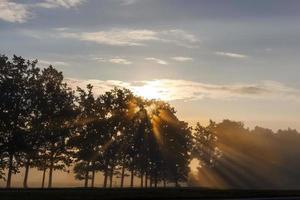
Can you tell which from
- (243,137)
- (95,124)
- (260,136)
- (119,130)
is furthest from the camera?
(260,136)

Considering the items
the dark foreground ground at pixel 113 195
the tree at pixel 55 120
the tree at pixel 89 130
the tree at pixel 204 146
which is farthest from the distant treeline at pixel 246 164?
the dark foreground ground at pixel 113 195

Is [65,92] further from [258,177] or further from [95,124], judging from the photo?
[258,177]

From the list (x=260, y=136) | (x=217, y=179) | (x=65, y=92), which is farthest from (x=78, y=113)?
(x=260, y=136)

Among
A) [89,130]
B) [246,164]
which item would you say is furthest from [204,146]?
[89,130]

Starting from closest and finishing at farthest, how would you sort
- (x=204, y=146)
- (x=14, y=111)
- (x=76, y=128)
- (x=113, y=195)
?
(x=113, y=195) → (x=14, y=111) → (x=76, y=128) → (x=204, y=146)

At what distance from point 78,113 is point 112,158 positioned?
1174 cm

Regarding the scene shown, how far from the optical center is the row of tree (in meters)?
60.4

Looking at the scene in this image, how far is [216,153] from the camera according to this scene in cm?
14300

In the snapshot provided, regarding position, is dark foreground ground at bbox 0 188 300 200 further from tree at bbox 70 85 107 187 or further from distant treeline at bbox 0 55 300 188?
tree at bbox 70 85 107 187

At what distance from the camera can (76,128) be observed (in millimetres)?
69688

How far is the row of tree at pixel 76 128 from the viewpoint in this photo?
2377 inches

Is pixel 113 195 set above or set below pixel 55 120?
below

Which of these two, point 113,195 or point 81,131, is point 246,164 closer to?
point 81,131

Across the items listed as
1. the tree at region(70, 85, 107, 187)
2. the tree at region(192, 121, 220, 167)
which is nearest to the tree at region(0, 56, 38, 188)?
the tree at region(70, 85, 107, 187)
